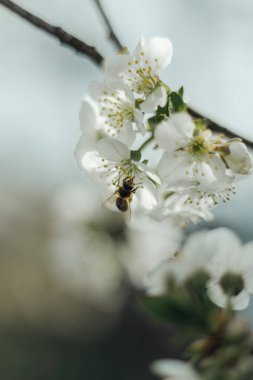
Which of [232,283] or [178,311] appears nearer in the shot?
[178,311]

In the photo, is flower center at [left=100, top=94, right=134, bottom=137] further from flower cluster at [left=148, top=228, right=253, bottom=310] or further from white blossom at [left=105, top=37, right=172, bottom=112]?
flower cluster at [left=148, top=228, right=253, bottom=310]

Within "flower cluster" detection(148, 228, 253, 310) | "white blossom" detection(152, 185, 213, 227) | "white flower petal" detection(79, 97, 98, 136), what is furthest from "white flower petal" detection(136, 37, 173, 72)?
"flower cluster" detection(148, 228, 253, 310)

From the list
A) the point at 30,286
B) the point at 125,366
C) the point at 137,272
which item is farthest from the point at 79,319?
the point at 137,272

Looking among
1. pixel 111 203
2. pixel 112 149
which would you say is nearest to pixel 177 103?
pixel 112 149

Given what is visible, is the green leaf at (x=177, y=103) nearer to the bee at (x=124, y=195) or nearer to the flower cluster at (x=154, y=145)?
the flower cluster at (x=154, y=145)

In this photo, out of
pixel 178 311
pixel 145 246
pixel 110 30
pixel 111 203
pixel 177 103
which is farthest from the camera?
pixel 145 246

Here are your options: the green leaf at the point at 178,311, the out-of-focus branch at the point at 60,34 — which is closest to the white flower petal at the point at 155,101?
the out-of-focus branch at the point at 60,34

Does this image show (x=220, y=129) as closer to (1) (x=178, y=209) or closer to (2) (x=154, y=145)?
(2) (x=154, y=145)

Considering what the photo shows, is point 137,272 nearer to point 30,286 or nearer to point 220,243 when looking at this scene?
point 220,243
